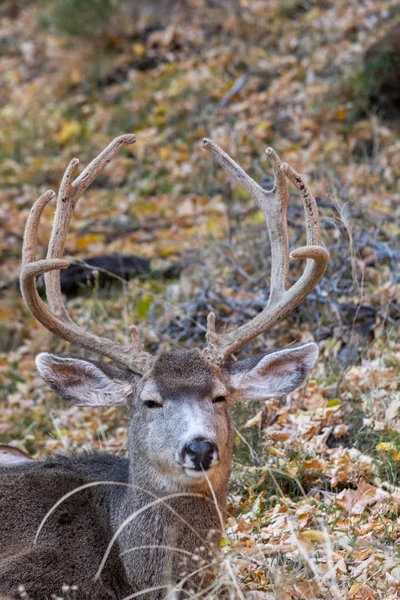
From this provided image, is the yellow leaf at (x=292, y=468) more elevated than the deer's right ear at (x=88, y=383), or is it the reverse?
the deer's right ear at (x=88, y=383)

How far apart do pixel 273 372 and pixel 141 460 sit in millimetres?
926

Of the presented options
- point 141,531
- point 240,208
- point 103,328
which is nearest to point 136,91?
point 240,208

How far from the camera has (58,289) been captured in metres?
5.38

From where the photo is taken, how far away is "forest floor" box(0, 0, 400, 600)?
5.62 meters

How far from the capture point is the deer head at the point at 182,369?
4.65 meters

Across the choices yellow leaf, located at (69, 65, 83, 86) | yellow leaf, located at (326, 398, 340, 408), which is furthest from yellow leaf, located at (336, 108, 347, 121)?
yellow leaf, located at (326, 398, 340, 408)

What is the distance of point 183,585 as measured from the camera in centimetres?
463

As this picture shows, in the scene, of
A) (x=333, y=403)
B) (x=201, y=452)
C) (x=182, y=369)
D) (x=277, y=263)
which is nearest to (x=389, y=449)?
(x=333, y=403)

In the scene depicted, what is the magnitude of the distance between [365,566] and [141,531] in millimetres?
1170

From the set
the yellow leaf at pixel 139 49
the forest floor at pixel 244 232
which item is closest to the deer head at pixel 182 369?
the forest floor at pixel 244 232

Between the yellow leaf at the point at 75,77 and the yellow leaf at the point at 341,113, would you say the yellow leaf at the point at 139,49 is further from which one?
the yellow leaf at the point at 341,113

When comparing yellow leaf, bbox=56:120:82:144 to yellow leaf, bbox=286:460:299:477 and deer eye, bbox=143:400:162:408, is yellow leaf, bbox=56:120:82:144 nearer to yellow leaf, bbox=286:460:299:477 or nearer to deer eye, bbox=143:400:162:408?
yellow leaf, bbox=286:460:299:477

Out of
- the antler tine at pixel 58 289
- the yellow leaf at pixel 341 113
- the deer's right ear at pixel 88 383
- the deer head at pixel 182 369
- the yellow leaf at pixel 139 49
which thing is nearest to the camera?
the deer head at pixel 182 369

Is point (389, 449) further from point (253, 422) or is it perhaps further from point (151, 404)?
point (151, 404)
